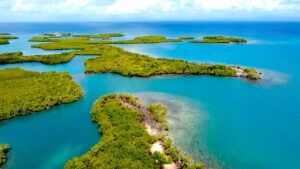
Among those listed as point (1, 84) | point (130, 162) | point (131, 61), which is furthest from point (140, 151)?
point (131, 61)

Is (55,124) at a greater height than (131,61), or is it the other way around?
(131,61)

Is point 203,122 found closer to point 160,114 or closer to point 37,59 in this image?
point 160,114

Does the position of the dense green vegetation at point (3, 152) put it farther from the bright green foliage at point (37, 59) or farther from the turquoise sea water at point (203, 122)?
the bright green foliage at point (37, 59)

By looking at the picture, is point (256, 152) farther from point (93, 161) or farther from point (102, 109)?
point (102, 109)

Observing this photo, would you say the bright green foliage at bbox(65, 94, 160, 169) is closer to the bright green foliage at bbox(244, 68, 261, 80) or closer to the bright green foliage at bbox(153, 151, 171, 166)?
the bright green foliage at bbox(153, 151, 171, 166)

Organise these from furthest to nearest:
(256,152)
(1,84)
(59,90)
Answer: (1,84)
(59,90)
(256,152)

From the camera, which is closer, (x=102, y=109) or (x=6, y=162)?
(x=6, y=162)

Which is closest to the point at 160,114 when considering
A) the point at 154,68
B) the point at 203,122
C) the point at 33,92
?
the point at 203,122
